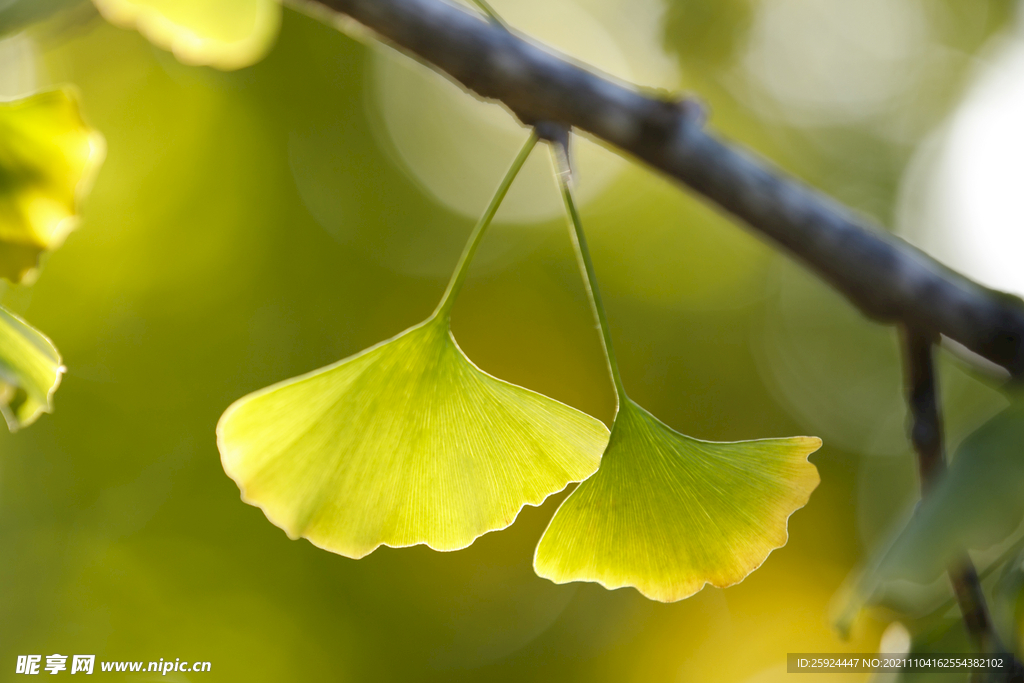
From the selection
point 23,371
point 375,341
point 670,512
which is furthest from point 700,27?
point 23,371

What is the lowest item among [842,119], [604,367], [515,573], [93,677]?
[93,677]

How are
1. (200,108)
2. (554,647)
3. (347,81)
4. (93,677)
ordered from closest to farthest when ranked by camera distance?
(93,677)
(200,108)
(554,647)
(347,81)

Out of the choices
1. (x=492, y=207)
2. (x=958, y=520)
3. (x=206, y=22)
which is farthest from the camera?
(x=206, y=22)

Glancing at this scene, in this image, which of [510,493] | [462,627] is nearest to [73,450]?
[462,627]

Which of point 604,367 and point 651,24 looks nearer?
point 651,24

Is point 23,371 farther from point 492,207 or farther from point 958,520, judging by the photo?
point 958,520

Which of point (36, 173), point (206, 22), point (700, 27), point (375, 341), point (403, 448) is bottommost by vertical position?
point (403, 448)

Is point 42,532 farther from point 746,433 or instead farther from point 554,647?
point 746,433
